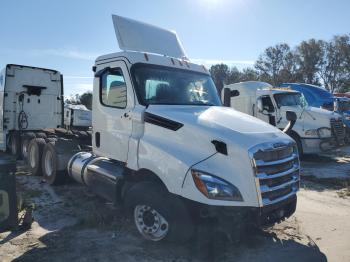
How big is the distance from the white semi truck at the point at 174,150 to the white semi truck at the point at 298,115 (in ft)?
20.6

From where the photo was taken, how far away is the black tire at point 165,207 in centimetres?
440

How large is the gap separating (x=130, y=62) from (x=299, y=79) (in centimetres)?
4975

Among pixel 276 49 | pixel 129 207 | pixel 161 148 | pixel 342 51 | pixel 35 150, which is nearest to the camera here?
pixel 161 148

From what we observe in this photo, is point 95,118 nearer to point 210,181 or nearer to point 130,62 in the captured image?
point 130,62

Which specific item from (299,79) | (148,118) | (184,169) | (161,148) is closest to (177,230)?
(184,169)

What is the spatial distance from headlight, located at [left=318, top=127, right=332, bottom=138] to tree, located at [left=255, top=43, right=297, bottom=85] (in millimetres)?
40551

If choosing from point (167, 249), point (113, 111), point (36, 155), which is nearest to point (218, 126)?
point (167, 249)

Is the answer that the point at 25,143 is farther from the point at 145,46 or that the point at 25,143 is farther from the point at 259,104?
the point at 259,104


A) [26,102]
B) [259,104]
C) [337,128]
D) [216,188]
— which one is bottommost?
[216,188]

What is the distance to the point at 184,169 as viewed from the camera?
438 cm

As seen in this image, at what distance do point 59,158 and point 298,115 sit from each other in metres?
8.70

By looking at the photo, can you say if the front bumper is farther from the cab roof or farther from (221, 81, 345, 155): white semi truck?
(221, 81, 345, 155): white semi truck

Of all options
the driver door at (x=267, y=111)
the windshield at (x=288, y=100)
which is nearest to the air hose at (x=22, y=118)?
the driver door at (x=267, y=111)

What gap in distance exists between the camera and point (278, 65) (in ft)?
183
